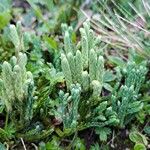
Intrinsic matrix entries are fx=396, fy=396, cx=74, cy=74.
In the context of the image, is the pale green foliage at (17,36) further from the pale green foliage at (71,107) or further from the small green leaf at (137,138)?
the small green leaf at (137,138)

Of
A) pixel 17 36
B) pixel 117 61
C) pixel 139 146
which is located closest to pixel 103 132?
pixel 139 146

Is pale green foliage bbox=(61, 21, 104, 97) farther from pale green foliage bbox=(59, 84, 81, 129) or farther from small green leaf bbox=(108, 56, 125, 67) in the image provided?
small green leaf bbox=(108, 56, 125, 67)

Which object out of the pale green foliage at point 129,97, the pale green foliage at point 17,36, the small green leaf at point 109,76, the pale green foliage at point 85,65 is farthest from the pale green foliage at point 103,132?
the pale green foliage at point 17,36

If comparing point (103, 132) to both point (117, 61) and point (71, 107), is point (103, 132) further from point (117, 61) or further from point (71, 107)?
point (117, 61)

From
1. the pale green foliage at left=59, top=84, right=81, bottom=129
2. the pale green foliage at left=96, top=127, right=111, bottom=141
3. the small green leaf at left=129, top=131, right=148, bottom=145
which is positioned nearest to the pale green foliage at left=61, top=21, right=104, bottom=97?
the pale green foliage at left=59, top=84, right=81, bottom=129

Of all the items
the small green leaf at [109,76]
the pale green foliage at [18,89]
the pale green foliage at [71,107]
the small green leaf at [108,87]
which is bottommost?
the small green leaf at [108,87]
